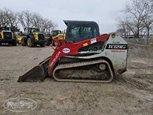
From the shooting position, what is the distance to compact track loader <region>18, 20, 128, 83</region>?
5906 mm

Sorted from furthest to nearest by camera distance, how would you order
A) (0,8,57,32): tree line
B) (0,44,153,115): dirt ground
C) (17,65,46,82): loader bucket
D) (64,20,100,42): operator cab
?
(0,8,57,32): tree line < (64,20,100,42): operator cab < (17,65,46,82): loader bucket < (0,44,153,115): dirt ground

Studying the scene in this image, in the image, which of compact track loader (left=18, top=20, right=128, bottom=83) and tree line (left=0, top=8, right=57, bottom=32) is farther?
tree line (left=0, top=8, right=57, bottom=32)

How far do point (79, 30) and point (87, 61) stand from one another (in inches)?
58.2

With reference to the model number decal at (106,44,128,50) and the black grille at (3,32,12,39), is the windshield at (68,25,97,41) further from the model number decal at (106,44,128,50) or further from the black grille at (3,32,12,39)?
the black grille at (3,32,12,39)

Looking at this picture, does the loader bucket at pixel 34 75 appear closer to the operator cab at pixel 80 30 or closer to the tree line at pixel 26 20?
the operator cab at pixel 80 30

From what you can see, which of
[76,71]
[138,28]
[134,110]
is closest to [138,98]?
[134,110]

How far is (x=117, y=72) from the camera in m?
6.06

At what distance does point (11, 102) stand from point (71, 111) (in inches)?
50.8

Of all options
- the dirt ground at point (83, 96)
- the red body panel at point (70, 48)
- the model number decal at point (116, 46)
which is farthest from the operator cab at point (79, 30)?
the dirt ground at point (83, 96)

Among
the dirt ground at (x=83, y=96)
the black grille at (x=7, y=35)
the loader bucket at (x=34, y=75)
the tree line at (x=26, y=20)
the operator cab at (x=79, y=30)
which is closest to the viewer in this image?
the dirt ground at (x=83, y=96)

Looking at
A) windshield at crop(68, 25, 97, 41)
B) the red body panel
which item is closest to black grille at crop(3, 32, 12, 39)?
windshield at crop(68, 25, 97, 41)

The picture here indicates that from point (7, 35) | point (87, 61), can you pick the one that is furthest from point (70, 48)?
point (7, 35)

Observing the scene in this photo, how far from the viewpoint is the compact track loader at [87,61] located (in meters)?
5.91

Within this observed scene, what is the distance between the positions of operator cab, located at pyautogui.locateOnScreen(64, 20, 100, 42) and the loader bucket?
166 centimetres
